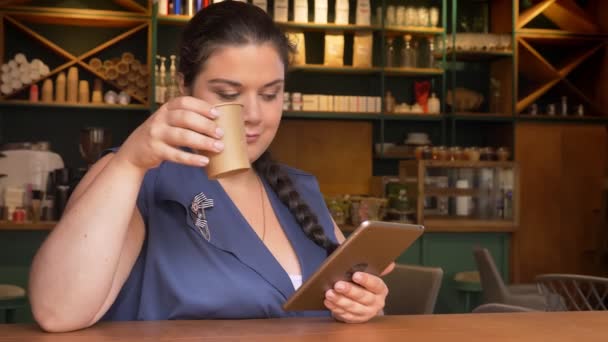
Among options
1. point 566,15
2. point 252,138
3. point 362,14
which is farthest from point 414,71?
point 252,138

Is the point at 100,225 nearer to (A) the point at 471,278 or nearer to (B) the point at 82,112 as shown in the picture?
(A) the point at 471,278

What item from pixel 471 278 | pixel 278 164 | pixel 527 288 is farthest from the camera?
pixel 471 278

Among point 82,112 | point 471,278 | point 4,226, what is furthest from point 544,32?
point 4,226

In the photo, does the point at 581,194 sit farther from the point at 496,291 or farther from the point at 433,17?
the point at 496,291

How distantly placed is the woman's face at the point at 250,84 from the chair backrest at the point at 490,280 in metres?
2.11

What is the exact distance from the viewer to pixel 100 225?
103 cm

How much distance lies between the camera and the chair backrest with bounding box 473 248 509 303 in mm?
3246

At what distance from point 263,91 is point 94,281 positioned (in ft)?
1.54

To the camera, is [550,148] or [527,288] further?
[550,148]

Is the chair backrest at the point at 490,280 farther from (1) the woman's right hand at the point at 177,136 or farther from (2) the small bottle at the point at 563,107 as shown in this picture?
(2) the small bottle at the point at 563,107

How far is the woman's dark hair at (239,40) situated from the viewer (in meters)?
1.39

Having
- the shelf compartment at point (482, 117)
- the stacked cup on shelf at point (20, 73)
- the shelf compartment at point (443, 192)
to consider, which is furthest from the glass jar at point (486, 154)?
the stacked cup on shelf at point (20, 73)

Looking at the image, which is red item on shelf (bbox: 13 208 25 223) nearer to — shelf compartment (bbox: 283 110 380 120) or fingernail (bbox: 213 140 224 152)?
shelf compartment (bbox: 283 110 380 120)

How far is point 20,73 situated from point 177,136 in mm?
4433
